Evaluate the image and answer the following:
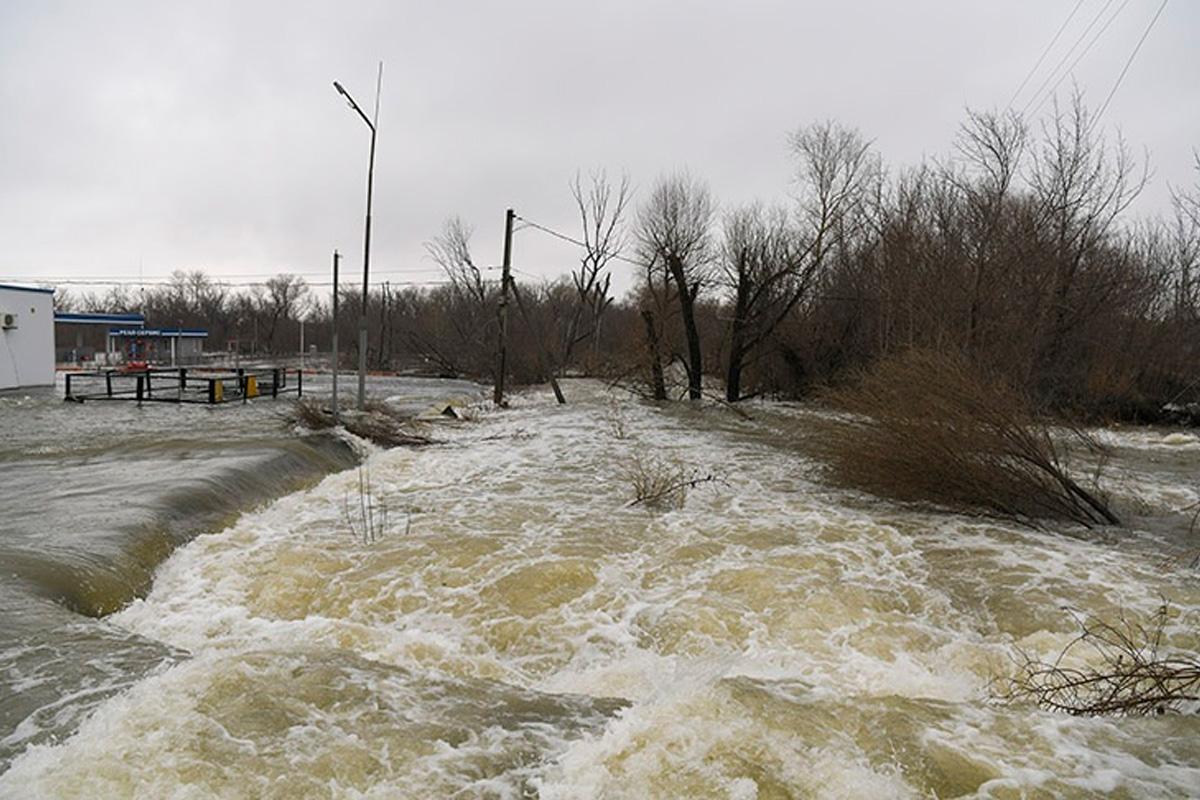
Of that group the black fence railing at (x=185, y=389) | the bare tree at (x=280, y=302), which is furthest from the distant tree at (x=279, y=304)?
the black fence railing at (x=185, y=389)

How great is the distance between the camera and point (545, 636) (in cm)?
677

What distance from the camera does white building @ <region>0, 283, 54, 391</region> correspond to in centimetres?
2875

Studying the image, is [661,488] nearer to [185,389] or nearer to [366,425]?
[366,425]

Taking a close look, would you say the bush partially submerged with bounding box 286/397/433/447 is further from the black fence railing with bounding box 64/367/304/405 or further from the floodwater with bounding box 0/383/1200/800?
the black fence railing with bounding box 64/367/304/405

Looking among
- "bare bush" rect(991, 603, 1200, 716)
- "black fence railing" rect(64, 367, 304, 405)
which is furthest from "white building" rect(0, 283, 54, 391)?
"bare bush" rect(991, 603, 1200, 716)

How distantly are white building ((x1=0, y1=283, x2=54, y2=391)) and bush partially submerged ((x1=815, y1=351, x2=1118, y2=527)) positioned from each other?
3122cm

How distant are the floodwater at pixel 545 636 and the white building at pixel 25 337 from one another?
19.6 m

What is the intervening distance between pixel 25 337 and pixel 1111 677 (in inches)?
1429

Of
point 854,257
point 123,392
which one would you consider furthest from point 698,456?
point 123,392

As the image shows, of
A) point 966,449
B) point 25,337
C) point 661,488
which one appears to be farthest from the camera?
point 25,337

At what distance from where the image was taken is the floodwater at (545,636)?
4.17m

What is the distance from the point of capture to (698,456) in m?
16.3

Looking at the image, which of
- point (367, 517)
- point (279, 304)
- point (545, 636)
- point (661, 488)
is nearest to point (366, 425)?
point (367, 517)

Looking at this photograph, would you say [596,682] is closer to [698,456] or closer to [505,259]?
[698,456]
